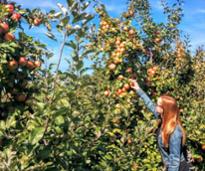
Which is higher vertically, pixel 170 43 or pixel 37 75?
pixel 170 43

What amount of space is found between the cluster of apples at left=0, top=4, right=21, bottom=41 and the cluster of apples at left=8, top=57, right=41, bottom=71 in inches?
7.5

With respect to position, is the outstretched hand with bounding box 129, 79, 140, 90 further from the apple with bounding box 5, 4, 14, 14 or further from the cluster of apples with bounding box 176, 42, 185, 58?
the apple with bounding box 5, 4, 14, 14

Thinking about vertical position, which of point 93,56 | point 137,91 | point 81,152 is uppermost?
point 93,56

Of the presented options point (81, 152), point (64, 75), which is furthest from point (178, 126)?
point (64, 75)

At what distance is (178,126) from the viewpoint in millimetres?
5223

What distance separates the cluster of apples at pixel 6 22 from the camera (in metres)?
4.26

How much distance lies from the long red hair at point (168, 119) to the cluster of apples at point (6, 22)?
1.73m

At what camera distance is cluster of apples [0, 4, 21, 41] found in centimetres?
426

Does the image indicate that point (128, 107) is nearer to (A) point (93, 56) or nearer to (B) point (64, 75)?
(A) point (93, 56)

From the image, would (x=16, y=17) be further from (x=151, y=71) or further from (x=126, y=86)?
(x=151, y=71)

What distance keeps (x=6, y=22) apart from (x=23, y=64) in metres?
0.46

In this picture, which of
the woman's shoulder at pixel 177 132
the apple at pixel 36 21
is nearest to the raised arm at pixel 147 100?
the woman's shoulder at pixel 177 132

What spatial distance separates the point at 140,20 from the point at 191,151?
2887 millimetres

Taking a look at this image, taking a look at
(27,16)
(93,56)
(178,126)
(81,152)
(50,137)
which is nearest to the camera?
(50,137)
